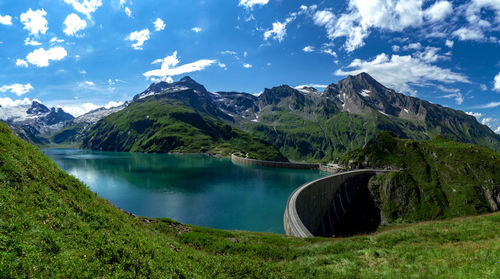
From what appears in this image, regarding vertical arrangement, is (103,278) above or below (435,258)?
above

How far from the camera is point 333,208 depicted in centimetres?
8556

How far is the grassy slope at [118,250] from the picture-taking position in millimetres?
8734

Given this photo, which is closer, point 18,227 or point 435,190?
point 18,227

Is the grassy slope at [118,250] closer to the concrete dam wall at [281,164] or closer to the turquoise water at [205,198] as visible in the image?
the turquoise water at [205,198]

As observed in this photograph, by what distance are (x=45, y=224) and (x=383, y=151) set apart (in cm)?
17424

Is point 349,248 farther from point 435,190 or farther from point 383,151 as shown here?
point 383,151

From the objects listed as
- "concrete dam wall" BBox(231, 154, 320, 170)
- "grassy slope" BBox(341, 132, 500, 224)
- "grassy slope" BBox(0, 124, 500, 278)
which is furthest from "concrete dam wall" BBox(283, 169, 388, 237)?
"concrete dam wall" BBox(231, 154, 320, 170)

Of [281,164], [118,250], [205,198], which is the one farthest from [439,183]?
[118,250]

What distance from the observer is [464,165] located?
118812 mm

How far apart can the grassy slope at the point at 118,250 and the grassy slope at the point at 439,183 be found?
10611 cm

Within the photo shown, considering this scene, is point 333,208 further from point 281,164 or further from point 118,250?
point 281,164

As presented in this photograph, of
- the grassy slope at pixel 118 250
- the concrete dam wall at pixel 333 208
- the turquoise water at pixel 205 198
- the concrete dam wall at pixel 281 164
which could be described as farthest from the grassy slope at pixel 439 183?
the grassy slope at pixel 118 250

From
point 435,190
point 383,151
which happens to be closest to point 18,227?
point 435,190

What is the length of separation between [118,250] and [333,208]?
8644cm
